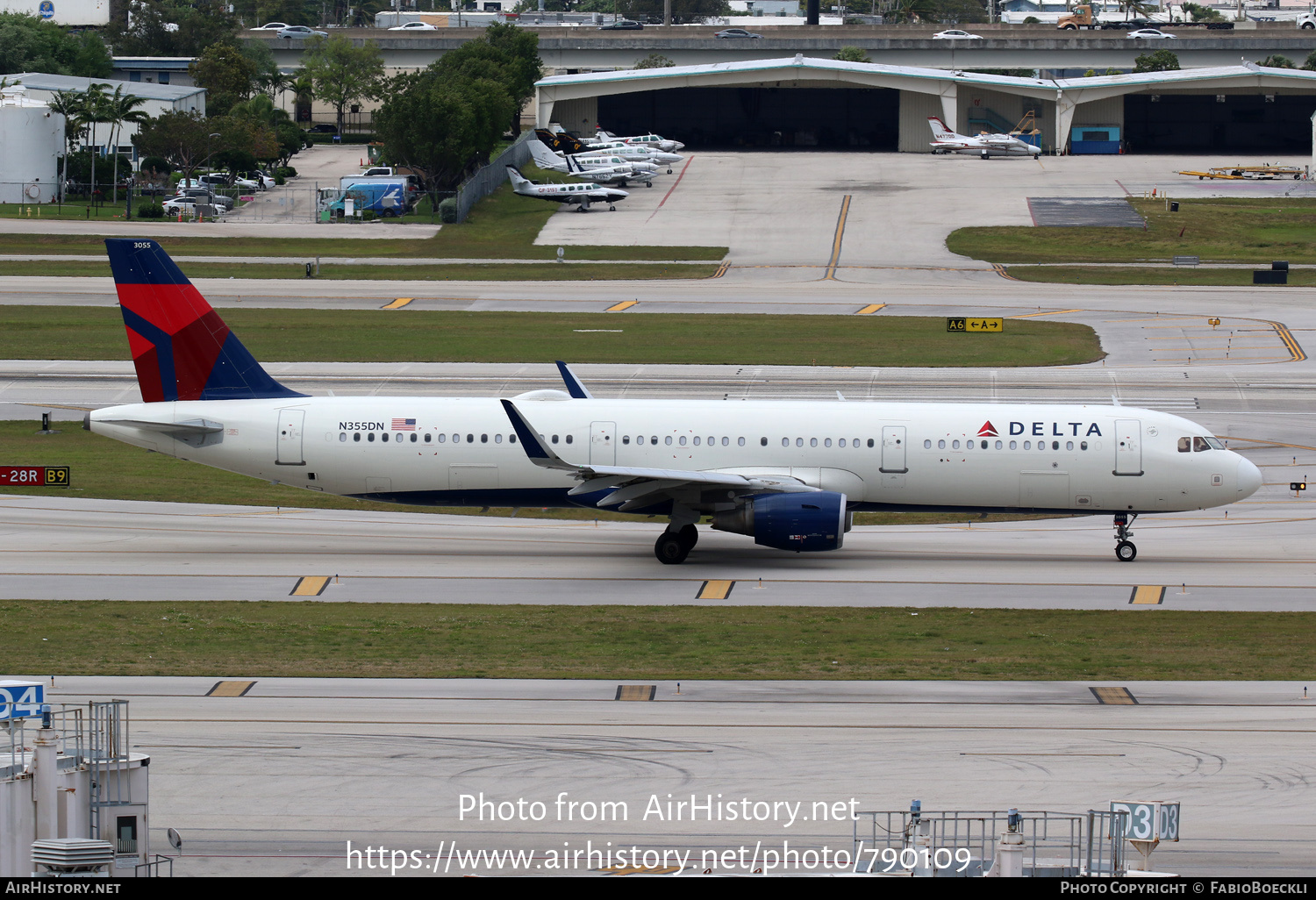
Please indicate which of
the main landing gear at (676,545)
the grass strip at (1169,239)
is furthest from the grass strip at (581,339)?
the main landing gear at (676,545)

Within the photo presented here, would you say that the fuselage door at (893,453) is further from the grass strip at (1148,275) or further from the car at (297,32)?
the car at (297,32)

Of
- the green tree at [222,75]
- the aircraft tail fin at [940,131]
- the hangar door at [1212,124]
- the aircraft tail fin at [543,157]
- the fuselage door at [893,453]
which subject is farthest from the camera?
the hangar door at [1212,124]

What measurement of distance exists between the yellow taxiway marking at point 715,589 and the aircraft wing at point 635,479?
2379mm

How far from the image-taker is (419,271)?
287 feet

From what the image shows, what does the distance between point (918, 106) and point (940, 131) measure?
242 inches

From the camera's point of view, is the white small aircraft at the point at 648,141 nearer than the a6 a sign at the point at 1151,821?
No

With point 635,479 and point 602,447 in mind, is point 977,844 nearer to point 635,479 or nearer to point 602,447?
point 635,479

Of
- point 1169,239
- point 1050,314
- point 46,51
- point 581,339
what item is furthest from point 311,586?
point 46,51

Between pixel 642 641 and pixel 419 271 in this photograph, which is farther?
pixel 419 271

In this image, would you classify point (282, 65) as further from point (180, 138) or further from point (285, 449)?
point (285, 449)

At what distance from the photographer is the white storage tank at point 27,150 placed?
10950 centimetres

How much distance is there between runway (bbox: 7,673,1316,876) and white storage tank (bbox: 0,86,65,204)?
96.5 m

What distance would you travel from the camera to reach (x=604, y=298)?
259 feet

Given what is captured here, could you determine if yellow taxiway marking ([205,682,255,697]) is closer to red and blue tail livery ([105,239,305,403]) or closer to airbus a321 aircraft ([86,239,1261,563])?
airbus a321 aircraft ([86,239,1261,563])
